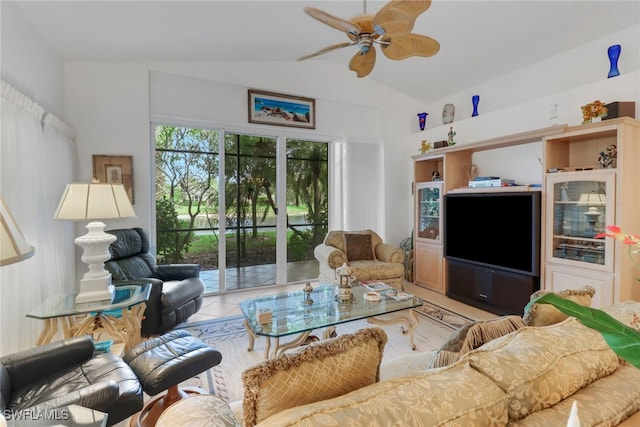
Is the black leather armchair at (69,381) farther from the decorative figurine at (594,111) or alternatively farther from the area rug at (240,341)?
the decorative figurine at (594,111)

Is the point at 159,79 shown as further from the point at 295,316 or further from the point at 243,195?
the point at 295,316

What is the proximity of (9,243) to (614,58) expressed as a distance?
179 inches

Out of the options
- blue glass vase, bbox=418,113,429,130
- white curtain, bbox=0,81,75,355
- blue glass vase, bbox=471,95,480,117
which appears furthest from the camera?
blue glass vase, bbox=418,113,429,130

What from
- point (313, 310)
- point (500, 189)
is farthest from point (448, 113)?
point (313, 310)

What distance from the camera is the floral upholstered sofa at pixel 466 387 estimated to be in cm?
71

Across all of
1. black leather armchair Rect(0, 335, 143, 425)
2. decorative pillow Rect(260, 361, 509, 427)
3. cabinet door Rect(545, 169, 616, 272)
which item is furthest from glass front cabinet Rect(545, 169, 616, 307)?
black leather armchair Rect(0, 335, 143, 425)

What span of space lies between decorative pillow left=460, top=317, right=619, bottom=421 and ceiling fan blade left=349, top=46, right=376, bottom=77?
206cm

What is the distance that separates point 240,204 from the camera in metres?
4.37

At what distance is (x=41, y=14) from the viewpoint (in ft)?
7.89

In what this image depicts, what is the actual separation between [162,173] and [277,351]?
2.77 m

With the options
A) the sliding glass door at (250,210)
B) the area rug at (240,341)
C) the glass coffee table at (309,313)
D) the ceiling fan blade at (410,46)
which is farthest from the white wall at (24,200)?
the ceiling fan blade at (410,46)

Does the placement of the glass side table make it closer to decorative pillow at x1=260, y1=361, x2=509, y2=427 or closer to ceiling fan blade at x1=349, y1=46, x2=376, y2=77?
decorative pillow at x1=260, y1=361, x2=509, y2=427

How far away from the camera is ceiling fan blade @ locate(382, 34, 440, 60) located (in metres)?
2.15

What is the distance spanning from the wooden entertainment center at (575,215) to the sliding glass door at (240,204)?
2.00 m
